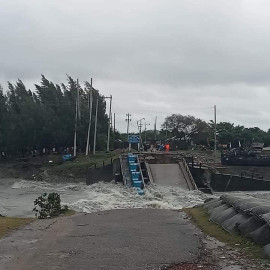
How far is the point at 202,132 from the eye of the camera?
4375 inches

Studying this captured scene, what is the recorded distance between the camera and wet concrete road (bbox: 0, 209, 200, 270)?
9.80 metres

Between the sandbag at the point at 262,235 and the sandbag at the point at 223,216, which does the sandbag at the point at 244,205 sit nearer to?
the sandbag at the point at 223,216

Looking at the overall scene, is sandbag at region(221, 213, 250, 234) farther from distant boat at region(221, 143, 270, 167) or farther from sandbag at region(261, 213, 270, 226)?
distant boat at region(221, 143, 270, 167)

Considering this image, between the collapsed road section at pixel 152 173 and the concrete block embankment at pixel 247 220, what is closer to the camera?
the concrete block embankment at pixel 247 220

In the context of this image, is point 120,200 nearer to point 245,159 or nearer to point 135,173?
point 135,173

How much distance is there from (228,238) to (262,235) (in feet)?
5.40

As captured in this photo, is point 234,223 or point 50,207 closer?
point 234,223

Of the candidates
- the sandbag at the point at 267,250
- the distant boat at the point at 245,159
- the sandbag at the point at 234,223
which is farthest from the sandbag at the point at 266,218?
the distant boat at the point at 245,159

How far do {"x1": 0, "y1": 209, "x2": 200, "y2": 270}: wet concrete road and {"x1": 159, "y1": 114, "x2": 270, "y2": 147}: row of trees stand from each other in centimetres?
9020

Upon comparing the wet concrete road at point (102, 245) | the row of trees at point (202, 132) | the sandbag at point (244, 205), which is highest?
the row of trees at point (202, 132)

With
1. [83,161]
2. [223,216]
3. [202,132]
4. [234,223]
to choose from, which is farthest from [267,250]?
[202,132]

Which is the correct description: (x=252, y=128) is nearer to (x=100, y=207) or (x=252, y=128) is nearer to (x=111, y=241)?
(x=100, y=207)

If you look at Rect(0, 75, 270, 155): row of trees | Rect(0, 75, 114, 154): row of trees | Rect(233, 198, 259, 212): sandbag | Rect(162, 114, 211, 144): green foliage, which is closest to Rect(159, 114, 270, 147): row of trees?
Rect(162, 114, 211, 144): green foliage

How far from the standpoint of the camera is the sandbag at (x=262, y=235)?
10.6 metres
